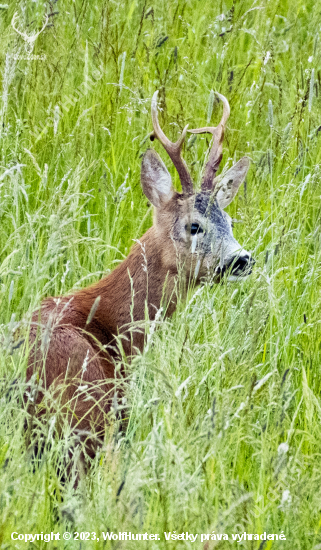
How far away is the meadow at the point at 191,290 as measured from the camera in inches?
80.1

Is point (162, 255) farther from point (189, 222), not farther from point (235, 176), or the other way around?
point (235, 176)

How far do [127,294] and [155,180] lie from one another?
63 centimetres

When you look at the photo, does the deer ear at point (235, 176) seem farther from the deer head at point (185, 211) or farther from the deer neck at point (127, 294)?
the deer neck at point (127, 294)

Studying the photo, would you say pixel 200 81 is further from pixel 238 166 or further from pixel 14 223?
pixel 14 223

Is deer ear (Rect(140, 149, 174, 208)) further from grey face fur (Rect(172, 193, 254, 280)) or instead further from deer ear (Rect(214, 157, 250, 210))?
deer ear (Rect(214, 157, 250, 210))

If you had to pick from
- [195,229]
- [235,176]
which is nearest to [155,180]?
[195,229]

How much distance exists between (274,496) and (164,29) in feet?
13.1

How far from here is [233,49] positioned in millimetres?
5023

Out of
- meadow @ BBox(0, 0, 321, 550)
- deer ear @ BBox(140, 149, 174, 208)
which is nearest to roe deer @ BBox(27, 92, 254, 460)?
deer ear @ BBox(140, 149, 174, 208)

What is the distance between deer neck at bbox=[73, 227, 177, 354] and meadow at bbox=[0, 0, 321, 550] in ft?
0.33

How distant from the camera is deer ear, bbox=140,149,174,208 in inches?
148

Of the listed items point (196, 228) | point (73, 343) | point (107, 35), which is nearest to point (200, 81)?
point (107, 35)

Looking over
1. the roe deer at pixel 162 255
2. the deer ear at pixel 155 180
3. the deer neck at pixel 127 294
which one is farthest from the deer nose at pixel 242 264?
the deer ear at pixel 155 180

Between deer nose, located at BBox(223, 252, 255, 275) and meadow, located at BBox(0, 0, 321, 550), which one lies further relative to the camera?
deer nose, located at BBox(223, 252, 255, 275)
